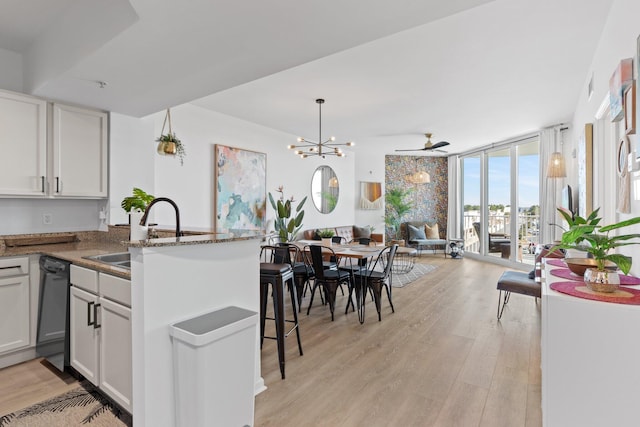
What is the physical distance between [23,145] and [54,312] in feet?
→ 4.70

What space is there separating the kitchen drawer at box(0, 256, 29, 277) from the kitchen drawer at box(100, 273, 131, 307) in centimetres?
113

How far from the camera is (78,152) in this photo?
311 centimetres

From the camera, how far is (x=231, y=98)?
14.0ft

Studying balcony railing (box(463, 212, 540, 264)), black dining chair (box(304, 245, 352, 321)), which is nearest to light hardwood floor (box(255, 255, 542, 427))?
black dining chair (box(304, 245, 352, 321))

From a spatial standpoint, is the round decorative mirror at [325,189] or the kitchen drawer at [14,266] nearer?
the kitchen drawer at [14,266]

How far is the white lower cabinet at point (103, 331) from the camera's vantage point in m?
1.85

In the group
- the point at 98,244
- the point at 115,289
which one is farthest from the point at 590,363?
the point at 98,244

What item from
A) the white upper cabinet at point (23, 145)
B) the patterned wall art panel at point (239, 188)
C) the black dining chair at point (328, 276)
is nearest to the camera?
the white upper cabinet at point (23, 145)

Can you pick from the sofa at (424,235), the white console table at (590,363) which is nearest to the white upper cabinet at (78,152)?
the white console table at (590,363)

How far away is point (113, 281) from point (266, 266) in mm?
1011

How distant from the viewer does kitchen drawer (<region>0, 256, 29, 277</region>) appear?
250 cm

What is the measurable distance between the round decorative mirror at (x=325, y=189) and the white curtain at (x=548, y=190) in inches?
154

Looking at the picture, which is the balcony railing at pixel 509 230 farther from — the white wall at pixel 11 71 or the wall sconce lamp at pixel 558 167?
the white wall at pixel 11 71

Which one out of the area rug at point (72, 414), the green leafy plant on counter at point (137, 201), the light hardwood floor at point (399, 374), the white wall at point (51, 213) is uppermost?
the green leafy plant on counter at point (137, 201)
